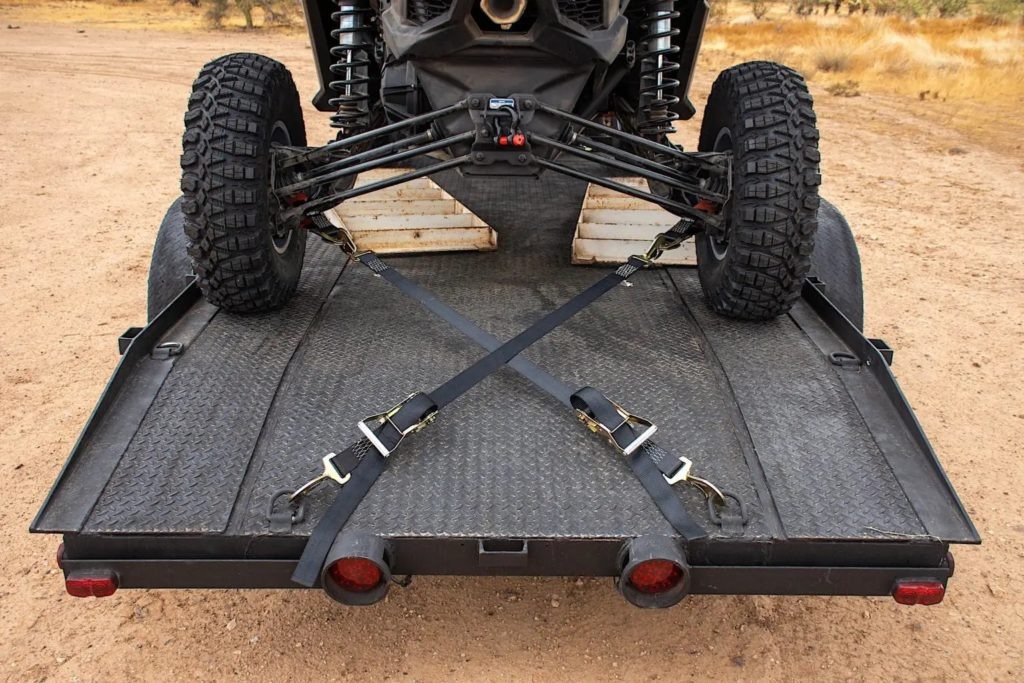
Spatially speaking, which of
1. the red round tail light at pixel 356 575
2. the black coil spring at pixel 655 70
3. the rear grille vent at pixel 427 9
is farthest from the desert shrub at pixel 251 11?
the red round tail light at pixel 356 575

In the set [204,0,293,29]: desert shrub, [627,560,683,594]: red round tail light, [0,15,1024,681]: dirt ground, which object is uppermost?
[627,560,683,594]: red round tail light

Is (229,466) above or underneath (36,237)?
above

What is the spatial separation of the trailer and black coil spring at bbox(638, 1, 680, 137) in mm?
1064

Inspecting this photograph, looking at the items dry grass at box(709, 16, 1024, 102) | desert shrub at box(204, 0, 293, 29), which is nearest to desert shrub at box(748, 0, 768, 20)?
dry grass at box(709, 16, 1024, 102)

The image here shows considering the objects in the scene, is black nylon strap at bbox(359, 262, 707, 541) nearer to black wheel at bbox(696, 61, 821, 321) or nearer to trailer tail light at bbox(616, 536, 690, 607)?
trailer tail light at bbox(616, 536, 690, 607)

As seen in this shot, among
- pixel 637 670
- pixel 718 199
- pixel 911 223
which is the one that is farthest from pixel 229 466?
pixel 911 223

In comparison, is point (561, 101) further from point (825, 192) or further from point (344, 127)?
point (825, 192)

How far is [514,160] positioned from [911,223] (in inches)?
207

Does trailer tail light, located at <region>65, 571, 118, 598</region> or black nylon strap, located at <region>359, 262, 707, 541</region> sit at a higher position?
black nylon strap, located at <region>359, 262, 707, 541</region>

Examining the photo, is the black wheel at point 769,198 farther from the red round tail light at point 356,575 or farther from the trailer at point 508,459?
the red round tail light at point 356,575

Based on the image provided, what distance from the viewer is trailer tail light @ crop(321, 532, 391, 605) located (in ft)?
6.44

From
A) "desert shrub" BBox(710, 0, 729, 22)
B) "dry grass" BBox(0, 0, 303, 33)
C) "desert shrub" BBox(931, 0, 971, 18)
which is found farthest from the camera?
"desert shrub" BBox(710, 0, 729, 22)

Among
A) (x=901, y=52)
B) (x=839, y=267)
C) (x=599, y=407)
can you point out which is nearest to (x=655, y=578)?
(x=599, y=407)

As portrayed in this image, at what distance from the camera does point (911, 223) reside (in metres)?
6.93
